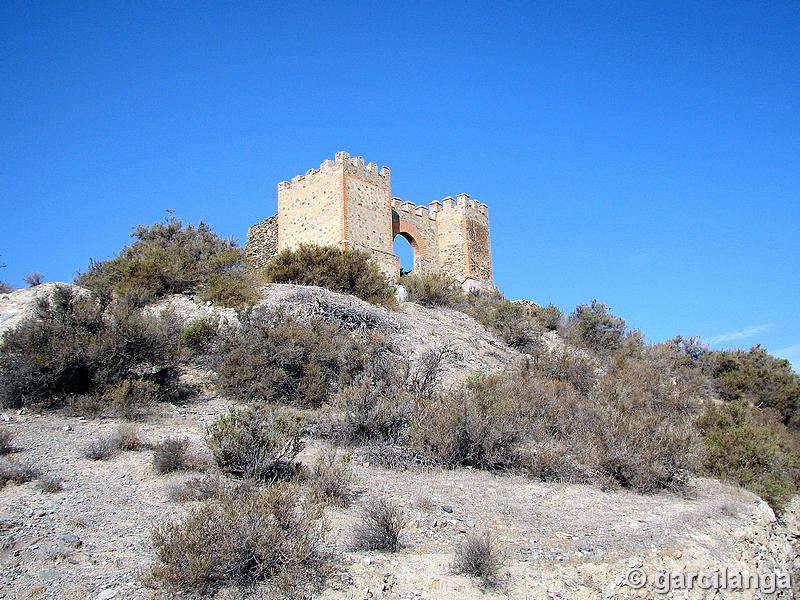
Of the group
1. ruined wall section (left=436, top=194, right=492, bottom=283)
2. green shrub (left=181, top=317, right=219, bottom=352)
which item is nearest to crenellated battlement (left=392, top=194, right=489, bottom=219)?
ruined wall section (left=436, top=194, right=492, bottom=283)

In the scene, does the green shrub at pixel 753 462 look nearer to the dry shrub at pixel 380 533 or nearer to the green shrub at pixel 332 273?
the dry shrub at pixel 380 533

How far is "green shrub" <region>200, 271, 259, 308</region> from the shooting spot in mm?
13000

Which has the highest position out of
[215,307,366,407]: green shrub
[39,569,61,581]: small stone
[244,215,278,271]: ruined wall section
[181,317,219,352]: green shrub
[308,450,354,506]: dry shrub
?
[244,215,278,271]: ruined wall section

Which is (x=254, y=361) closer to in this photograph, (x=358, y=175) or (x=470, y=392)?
(x=470, y=392)

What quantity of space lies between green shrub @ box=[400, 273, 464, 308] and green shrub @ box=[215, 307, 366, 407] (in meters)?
8.15

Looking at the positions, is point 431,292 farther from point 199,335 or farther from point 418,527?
point 418,527

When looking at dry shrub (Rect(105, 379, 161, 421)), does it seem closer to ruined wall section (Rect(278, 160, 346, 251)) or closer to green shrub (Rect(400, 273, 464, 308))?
green shrub (Rect(400, 273, 464, 308))

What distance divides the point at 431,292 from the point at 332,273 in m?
4.09

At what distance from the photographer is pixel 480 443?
8281 mm

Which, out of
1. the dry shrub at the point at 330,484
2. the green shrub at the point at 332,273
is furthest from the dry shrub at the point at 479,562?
the green shrub at the point at 332,273

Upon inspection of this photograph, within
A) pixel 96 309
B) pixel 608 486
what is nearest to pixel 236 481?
pixel 608 486

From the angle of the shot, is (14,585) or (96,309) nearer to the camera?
(14,585)

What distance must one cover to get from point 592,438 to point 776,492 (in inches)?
114

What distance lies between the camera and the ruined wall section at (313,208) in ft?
72.0
